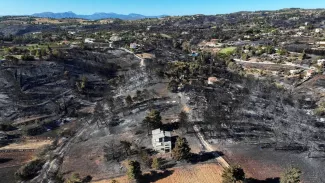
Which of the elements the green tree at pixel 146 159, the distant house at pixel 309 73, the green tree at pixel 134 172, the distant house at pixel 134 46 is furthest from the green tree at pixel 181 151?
the distant house at pixel 134 46

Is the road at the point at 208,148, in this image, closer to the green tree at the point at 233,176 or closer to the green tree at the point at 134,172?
the green tree at the point at 233,176

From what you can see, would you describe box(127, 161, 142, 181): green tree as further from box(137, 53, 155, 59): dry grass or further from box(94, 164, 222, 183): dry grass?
box(137, 53, 155, 59): dry grass

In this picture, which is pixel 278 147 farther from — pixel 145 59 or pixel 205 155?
pixel 145 59

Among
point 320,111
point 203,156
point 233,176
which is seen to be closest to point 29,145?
point 203,156

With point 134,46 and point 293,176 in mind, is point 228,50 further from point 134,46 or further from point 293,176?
point 293,176

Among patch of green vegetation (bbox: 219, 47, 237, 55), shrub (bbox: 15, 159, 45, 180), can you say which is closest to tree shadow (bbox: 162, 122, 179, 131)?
shrub (bbox: 15, 159, 45, 180)

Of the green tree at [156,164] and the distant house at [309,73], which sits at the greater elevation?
the distant house at [309,73]
